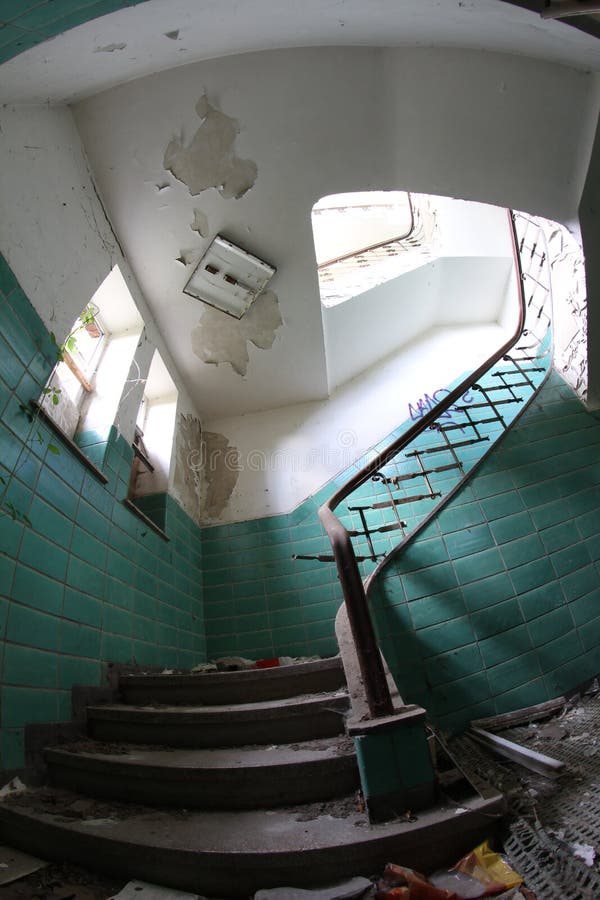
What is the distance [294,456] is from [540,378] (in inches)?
92.3

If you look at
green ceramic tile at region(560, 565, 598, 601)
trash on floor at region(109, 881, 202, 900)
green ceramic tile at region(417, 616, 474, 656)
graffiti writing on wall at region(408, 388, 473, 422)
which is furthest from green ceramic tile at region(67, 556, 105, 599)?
graffiti writing on wall at region(408, 388, 473, 422)

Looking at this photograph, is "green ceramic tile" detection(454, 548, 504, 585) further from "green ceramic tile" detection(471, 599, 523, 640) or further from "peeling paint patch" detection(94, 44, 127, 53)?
"peeling paint patch" detection(94, 44, 127, 53)

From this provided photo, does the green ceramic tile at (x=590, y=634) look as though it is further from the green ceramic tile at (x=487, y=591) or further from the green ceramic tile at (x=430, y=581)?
the green ceramic tile at (x=430, y=581)

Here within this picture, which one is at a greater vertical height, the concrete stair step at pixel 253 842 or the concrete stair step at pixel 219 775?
the concrete stair step at pixel 219 775

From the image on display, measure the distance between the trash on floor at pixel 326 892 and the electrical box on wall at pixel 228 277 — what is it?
3.47 meters

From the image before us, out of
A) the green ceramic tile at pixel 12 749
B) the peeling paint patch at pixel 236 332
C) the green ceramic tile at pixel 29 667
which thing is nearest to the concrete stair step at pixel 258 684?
the green ceramic tile at pixel 29 667

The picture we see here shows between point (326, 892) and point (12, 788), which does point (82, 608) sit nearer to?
point (12, 788)

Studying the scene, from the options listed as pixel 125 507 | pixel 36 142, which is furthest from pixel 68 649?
pixel 36 142

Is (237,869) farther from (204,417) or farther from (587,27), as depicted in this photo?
(204,417)

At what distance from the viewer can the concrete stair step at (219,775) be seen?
1.34 m

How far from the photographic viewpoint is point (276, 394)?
4.39m

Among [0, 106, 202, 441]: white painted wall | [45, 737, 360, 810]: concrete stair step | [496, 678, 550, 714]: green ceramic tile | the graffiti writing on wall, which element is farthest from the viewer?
the graffiti writing on wall

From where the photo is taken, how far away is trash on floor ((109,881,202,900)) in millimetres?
1046

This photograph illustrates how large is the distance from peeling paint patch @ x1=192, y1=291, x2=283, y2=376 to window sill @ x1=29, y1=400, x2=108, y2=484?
6.10 ft
